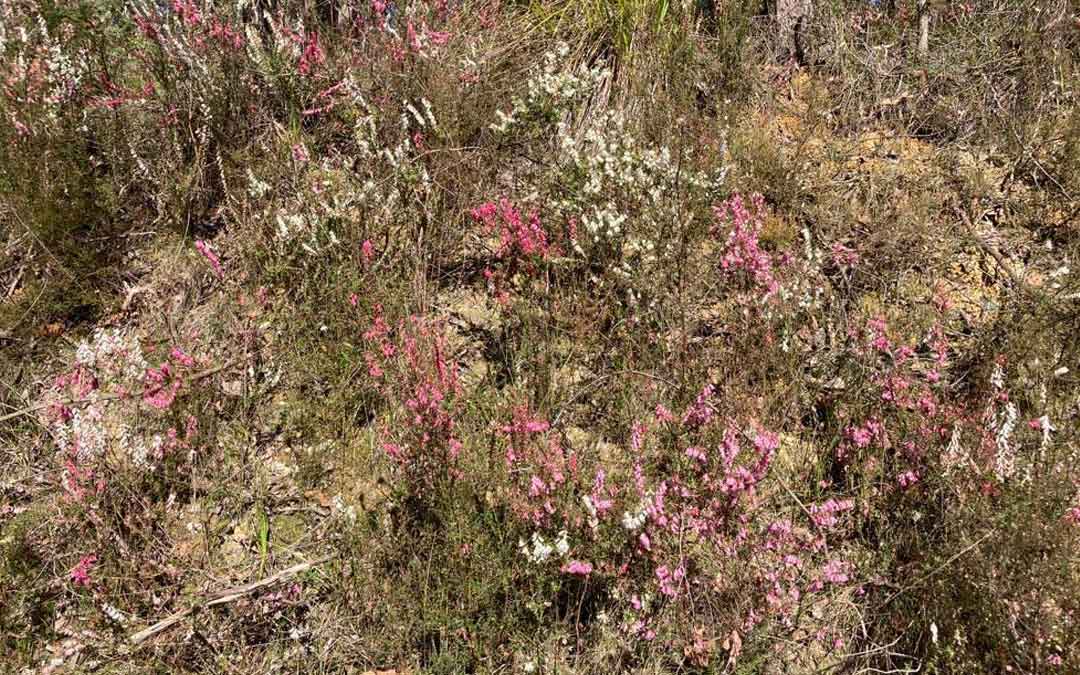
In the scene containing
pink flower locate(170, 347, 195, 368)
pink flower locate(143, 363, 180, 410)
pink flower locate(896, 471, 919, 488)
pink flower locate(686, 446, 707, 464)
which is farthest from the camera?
pink flower locate(170, 347, 195, 368)

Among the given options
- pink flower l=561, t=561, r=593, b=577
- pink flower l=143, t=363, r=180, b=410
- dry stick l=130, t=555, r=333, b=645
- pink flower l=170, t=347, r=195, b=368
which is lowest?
dry stick l=130, t=555, r=333, b=645

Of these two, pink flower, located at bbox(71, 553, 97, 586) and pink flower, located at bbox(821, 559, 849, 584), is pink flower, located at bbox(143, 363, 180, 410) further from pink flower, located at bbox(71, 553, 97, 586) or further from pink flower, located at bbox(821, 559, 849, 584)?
pink flower, located at bbox(821, 559, 849, 584)

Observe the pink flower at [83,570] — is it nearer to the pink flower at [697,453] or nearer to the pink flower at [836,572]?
the pink flower at [697,453]

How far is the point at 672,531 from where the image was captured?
2607 millimetres

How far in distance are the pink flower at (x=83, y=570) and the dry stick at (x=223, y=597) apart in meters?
0.32

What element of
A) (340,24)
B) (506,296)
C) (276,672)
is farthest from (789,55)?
(276,672)

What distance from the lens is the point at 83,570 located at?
2793mm

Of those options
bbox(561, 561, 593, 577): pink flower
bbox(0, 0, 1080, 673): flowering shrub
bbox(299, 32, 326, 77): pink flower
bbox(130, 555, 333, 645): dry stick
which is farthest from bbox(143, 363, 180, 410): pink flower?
bbox(299, 32, 326, 77): pink flower

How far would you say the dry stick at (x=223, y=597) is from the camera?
267 centimetres

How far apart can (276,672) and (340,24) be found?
3812 mm

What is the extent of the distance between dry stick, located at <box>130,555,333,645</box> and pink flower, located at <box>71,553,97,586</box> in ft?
1.04

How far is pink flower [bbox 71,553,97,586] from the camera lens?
2.78m

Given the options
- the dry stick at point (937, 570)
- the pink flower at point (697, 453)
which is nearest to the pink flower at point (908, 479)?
the dry stick at point (937, 570)

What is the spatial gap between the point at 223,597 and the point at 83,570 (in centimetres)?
56
